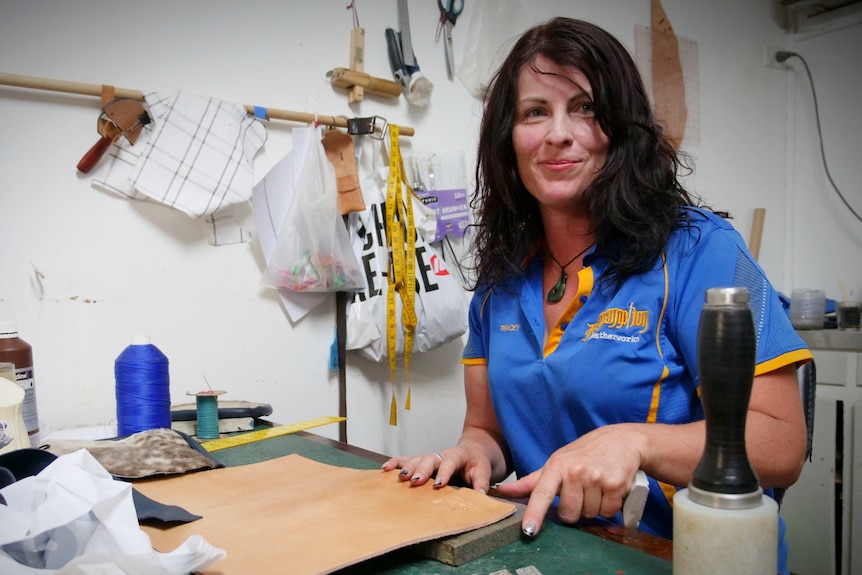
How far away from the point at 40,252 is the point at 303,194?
674mm

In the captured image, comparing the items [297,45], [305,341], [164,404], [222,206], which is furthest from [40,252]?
[297,45]

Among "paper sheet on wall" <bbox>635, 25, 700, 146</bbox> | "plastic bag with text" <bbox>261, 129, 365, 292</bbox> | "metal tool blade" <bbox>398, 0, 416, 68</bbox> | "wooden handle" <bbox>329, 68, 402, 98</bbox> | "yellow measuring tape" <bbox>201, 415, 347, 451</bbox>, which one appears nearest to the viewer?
"yellow measuring tape" <bbox>201, 415, 347, 451</bbox>

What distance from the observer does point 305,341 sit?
200 cm

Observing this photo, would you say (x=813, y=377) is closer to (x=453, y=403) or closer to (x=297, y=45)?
(x=453, y=403)

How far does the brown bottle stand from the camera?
3.82 ft

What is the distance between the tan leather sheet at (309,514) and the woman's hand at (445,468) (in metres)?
0.02

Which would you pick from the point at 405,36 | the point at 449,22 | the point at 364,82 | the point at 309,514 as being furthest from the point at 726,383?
the point at 449,22

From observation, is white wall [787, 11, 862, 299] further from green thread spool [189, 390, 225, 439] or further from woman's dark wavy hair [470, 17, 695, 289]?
green thread spool [189, 390, 225, 439]

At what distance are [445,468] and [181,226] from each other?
1192mm

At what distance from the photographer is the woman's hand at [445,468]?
0.90 metres

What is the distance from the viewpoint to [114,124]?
1616 mm

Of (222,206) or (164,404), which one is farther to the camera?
(222,206)

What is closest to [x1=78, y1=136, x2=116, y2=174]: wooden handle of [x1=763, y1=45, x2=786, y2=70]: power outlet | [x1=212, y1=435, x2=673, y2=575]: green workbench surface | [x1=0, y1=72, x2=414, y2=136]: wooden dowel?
[x1=0, y1=72, x2=414, y2=136]: wooden dowel

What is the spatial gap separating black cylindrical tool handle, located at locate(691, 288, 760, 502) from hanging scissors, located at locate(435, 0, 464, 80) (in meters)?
1.95
